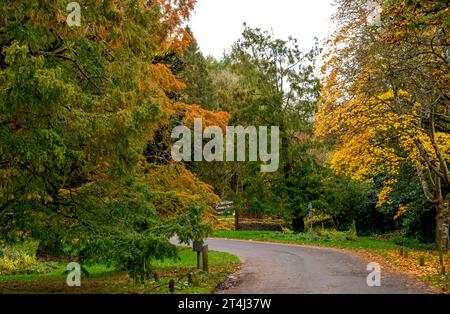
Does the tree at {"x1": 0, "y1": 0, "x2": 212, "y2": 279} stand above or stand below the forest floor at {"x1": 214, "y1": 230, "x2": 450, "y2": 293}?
above

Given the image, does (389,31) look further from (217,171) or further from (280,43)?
(217,171)

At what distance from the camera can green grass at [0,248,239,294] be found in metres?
11.9

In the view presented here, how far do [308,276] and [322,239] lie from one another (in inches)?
512

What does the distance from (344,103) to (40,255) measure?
15.7 metres

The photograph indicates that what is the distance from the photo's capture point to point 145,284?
12.6m

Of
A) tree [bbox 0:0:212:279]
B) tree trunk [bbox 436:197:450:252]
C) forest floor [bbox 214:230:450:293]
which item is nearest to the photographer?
tree [bbox 0:0:212:279]

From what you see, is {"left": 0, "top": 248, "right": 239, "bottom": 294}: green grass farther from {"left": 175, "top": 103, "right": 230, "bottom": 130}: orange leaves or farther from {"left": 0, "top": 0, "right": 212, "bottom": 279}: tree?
{"left": 175, "top": 103, "right": 230, "bottom": 130}: orange leaves

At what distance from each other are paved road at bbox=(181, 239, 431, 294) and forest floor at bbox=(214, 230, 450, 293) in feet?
2.21

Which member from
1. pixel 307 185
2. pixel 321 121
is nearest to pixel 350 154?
pixel 321 121

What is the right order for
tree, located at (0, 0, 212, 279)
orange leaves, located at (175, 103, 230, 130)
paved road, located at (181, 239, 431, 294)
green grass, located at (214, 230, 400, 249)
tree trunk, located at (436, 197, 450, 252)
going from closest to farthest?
1. tree, located at (0, 0, 212, 279)
2. paved road, located at (181, 239, 431, 294)
3. orange leaves, located at (175, 103, 230, 130)
4. tree trunk, located at (436, 197, 450, 252)
5. green grass, located at (214, 230, 400, 249)

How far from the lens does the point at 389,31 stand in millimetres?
13609

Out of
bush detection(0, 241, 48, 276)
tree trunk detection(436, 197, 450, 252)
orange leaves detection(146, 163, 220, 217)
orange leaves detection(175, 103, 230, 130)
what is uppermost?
orange leaves detection(175, 103, 230, 130)

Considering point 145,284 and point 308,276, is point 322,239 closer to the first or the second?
point 308,276

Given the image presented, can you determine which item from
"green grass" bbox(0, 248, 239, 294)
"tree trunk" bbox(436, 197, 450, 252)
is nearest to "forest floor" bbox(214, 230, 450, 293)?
"tree trunk" bbox(436, 197, 450, 252)
